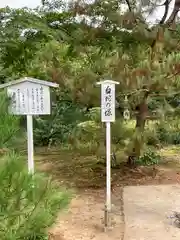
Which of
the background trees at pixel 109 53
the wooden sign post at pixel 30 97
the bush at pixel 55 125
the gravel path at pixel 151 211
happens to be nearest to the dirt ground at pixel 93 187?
the gravel path at pixel 151 211

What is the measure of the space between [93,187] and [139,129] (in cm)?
102

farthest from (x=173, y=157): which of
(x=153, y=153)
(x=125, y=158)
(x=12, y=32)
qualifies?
(x=12, y=32)

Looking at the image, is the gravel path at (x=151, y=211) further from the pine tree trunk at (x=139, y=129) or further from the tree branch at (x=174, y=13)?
the tree branch at (x=174, y=13)

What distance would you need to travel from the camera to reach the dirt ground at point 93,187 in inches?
167

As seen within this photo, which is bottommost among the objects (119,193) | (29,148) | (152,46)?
(119,193)

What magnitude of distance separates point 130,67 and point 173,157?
3115 mm

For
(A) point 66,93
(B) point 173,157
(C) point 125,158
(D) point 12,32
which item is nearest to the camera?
(D) point 12,32

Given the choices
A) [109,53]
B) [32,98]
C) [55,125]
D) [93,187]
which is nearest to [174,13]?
[109,53]

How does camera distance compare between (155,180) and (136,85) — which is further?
(155,180)

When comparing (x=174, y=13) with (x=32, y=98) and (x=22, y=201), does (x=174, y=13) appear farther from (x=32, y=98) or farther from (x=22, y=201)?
(x=22, y=201)

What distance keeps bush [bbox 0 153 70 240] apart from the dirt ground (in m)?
1.07

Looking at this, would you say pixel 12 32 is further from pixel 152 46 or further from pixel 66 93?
pixel 152 46

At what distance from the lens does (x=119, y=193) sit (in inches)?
227

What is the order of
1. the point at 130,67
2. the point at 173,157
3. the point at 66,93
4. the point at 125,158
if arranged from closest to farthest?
the point at 130,67 < the point at 66,93 < the point at 125,158 < the point at 173,157
